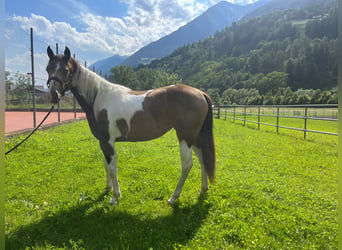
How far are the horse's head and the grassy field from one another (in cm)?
158

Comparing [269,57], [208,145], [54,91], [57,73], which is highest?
[269,57]

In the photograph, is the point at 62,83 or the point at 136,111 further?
the point at 136,111

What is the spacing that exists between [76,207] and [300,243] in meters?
2.80

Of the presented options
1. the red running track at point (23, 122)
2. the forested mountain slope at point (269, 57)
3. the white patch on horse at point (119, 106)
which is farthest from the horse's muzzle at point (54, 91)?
the forested mountain slope at point (269, 57)

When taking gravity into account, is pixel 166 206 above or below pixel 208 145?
below

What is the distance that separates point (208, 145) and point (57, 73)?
2352mm

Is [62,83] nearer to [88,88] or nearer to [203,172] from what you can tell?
[88,88]

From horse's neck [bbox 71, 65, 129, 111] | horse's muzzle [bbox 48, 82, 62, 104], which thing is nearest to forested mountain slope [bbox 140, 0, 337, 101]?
horse's neck [bbox 71, 65, 129, 111]

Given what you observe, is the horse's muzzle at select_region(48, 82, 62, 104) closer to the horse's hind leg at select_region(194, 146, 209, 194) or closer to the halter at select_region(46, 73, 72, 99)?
the halter at select_region(46, 73, 72, 99)

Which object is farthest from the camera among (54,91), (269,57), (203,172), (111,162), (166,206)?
(269,57)

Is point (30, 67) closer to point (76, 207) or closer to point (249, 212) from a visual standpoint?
point (76, 207)

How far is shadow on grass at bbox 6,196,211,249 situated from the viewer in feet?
6.65

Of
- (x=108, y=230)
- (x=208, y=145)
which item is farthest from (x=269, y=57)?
(x=108, y=230)

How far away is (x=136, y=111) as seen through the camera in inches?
108
